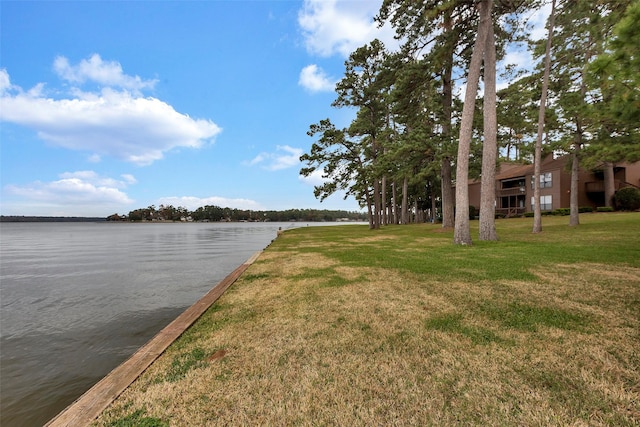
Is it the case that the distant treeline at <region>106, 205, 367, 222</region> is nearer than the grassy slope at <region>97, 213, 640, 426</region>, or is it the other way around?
the grassy slope at <region>97, 213, 640, 426</region>

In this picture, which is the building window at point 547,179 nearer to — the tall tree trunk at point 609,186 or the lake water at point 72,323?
the tall tree trunk at point 609,186

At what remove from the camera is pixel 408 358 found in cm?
306

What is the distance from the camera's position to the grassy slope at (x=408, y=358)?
2.28m

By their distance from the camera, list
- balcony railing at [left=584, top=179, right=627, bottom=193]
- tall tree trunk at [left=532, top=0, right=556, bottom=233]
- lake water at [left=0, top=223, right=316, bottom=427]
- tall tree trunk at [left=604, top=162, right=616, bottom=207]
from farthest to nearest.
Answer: balcony railing at [left=584, top=179, right=627, bottom=193], tall tree trunk at [left=604, top=162, right=616, bottom=207], tall tree trunk at [left=532, top=0, right=556, bottom=233], lake water at [left=0, top=223, right=316, bottom=427]

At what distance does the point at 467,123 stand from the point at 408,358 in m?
11.6

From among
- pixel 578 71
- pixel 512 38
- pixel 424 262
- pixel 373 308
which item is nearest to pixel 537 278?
pixel 424 262

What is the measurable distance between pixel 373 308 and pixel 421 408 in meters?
2.39

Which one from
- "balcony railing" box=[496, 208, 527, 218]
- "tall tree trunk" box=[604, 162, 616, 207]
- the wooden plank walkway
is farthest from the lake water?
"balcony railing" box=[496, 208, 527, 218]

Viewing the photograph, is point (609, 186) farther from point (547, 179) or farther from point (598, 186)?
point (547, 179)

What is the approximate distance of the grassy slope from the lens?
2.28 m

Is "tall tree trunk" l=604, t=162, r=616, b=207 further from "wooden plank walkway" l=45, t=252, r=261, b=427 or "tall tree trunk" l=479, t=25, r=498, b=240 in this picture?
"wooden plank walkway" l=45, t=252, r=261, b=427

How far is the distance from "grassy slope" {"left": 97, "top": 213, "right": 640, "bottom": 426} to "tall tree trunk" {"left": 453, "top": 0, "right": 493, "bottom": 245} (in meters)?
5.96

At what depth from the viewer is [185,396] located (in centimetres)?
255

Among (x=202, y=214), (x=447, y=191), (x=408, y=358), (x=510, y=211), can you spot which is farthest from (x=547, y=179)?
(x=202, y=214)
